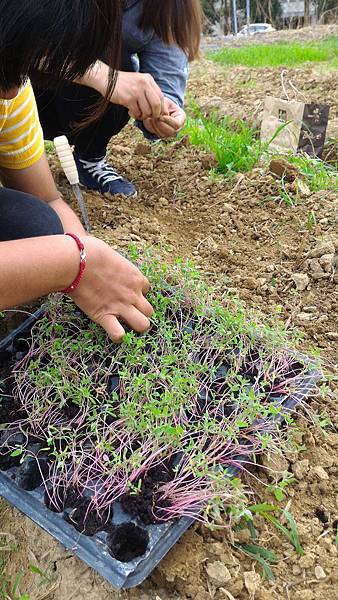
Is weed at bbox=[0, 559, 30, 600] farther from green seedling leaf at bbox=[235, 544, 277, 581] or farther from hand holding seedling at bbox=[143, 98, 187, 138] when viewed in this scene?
hand holding seedling at bbox=[143, 98, 187, 138]

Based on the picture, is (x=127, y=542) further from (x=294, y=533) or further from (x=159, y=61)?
(x=159, y=61)

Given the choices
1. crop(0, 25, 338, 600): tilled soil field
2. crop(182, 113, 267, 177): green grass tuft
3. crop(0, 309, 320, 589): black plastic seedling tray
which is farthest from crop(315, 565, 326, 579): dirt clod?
crop(182, 113, 267, 177): green grass tuft

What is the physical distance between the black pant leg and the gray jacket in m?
0.88

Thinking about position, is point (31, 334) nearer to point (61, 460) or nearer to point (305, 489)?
point (61, 460)

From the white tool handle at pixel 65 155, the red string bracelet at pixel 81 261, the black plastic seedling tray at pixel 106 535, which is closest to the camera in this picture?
the black plastic seedling tray at pixel 106 535

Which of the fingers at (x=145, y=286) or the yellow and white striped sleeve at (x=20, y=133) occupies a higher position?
the yellow and white striped sleeve at (x=20, y=133)

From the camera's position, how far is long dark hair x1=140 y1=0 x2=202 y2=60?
1.90 m

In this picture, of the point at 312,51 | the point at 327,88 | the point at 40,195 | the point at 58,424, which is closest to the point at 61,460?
the point at 58,424

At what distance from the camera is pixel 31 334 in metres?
1.44

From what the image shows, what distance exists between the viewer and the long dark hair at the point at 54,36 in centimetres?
88

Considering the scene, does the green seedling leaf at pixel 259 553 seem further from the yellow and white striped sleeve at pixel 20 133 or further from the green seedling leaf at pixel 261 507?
the yellow and white striped sleeve at pixel 20 133

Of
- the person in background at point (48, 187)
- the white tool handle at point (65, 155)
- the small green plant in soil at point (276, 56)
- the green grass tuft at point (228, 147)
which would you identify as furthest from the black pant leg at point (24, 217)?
the small green plant in soil at point (276, 56)

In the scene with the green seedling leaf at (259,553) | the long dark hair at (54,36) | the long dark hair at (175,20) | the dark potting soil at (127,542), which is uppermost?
the long dark hair at (54,36)

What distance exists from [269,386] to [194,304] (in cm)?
28
